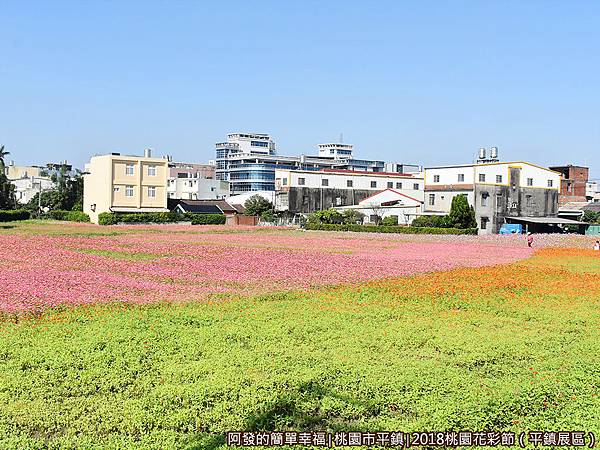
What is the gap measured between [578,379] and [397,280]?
44.3 feet

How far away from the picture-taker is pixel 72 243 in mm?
40125

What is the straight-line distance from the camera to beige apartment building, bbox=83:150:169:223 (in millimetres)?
80000

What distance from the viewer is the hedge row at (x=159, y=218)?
7169 cm

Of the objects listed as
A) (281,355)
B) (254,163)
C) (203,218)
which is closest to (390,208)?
(203,218)

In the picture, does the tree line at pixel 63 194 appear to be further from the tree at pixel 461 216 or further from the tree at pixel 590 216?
the tree at pixel 590 216

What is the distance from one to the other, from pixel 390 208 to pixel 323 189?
15.4 m

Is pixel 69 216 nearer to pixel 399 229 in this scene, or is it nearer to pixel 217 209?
pixel 217 209

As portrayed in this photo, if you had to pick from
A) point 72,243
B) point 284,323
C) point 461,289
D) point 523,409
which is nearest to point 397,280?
point 461,289

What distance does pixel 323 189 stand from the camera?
9394 cm

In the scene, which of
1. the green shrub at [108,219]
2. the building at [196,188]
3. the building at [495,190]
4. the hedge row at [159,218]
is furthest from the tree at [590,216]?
the building at [196,188]

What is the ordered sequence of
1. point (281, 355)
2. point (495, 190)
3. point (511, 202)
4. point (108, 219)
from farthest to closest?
point (511, 202) < point (495, 190) < point (108, 219) < point (281, 355)

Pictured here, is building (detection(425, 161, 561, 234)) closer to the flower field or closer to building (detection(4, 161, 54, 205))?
the flower field

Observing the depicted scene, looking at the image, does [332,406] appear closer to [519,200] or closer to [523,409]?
[523,409]

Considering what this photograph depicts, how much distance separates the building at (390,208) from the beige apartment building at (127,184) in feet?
79.4
